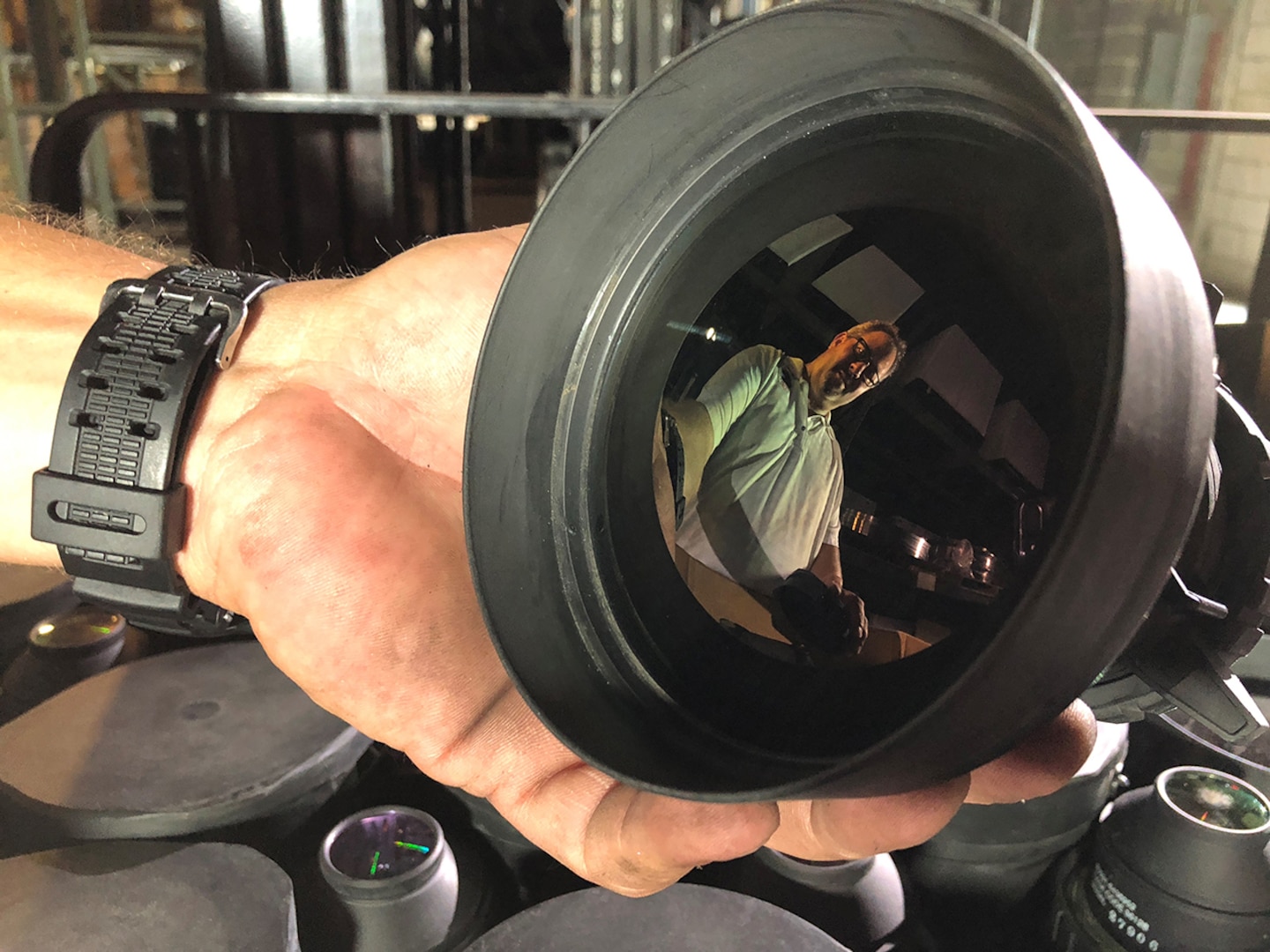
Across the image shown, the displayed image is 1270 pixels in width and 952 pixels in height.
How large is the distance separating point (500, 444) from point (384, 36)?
1066 millimetres

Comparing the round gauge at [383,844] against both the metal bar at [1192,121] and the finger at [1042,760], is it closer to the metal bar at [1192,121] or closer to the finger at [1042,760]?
the finger at [1042,760]

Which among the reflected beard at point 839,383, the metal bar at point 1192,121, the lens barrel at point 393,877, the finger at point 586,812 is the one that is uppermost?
the metal bar at point 1192,121

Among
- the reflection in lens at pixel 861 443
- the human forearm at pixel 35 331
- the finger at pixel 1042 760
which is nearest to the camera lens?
the reflection in lens at pixel 861 443

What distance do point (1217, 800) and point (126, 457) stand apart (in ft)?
3.04

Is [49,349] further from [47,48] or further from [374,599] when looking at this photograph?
[47,48]

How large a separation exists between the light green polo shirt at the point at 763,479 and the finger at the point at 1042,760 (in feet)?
0.59

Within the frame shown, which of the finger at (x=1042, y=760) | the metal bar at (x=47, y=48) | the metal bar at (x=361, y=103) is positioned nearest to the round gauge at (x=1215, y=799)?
the finger at (x=1042, y=760)

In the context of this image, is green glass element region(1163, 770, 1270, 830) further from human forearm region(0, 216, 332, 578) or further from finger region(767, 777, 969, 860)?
human forearm region(0, 216, 332, 578)

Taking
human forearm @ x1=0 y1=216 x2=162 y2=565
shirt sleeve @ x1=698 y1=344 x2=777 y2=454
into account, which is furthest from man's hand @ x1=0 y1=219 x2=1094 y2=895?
shirt sleeve @ x1=698 y1=344 x2=777 y2=454

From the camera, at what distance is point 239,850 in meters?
0.78

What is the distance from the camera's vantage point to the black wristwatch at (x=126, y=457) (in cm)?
63

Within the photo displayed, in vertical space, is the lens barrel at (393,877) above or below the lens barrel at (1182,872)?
below

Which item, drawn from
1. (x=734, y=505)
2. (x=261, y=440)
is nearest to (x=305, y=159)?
(x=261, y=440)

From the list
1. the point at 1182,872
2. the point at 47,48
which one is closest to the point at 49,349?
the point at 1182,872
